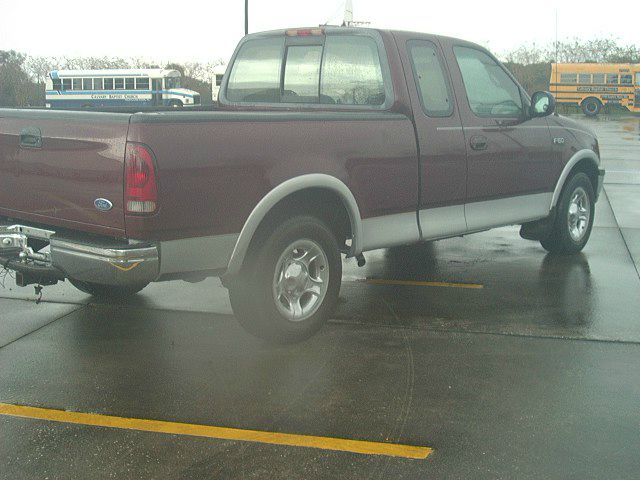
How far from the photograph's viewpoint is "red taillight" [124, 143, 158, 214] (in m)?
4.66

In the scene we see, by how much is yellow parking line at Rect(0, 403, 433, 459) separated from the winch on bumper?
76cm

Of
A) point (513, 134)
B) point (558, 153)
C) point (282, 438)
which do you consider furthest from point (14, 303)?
point (558, 153)

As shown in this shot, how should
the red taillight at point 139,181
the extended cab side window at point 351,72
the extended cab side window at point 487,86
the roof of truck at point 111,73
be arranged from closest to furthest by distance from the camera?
1. the red taillight at point 139,181
2. the extended cab side window at point 351,72
3. the extended cab side window at point 487,86
4. the roof of truck at point 111,73

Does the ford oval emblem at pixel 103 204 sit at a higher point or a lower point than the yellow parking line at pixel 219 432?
higher

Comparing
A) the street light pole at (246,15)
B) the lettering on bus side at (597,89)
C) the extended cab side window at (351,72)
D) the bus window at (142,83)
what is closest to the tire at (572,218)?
the extended cab side window at (351,72)

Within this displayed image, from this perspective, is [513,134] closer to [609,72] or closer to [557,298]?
[557,298]

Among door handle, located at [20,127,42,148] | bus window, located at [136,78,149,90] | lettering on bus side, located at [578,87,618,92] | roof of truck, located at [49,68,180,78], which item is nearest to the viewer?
door handle, located at [20,127,42,148]

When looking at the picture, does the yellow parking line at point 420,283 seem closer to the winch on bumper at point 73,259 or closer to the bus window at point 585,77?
the winch on bumper at point 73,259

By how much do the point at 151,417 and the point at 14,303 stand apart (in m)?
2.85

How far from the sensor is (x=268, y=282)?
5.43 m

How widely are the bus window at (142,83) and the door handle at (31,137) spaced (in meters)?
47.0

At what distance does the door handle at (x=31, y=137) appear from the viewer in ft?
16.9

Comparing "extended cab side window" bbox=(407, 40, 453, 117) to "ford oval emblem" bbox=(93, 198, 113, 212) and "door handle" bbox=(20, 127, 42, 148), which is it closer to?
"ford oval emblem" bbox=(93, 198, 113, 212)

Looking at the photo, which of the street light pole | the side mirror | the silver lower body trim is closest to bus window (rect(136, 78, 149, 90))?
the street light pole
